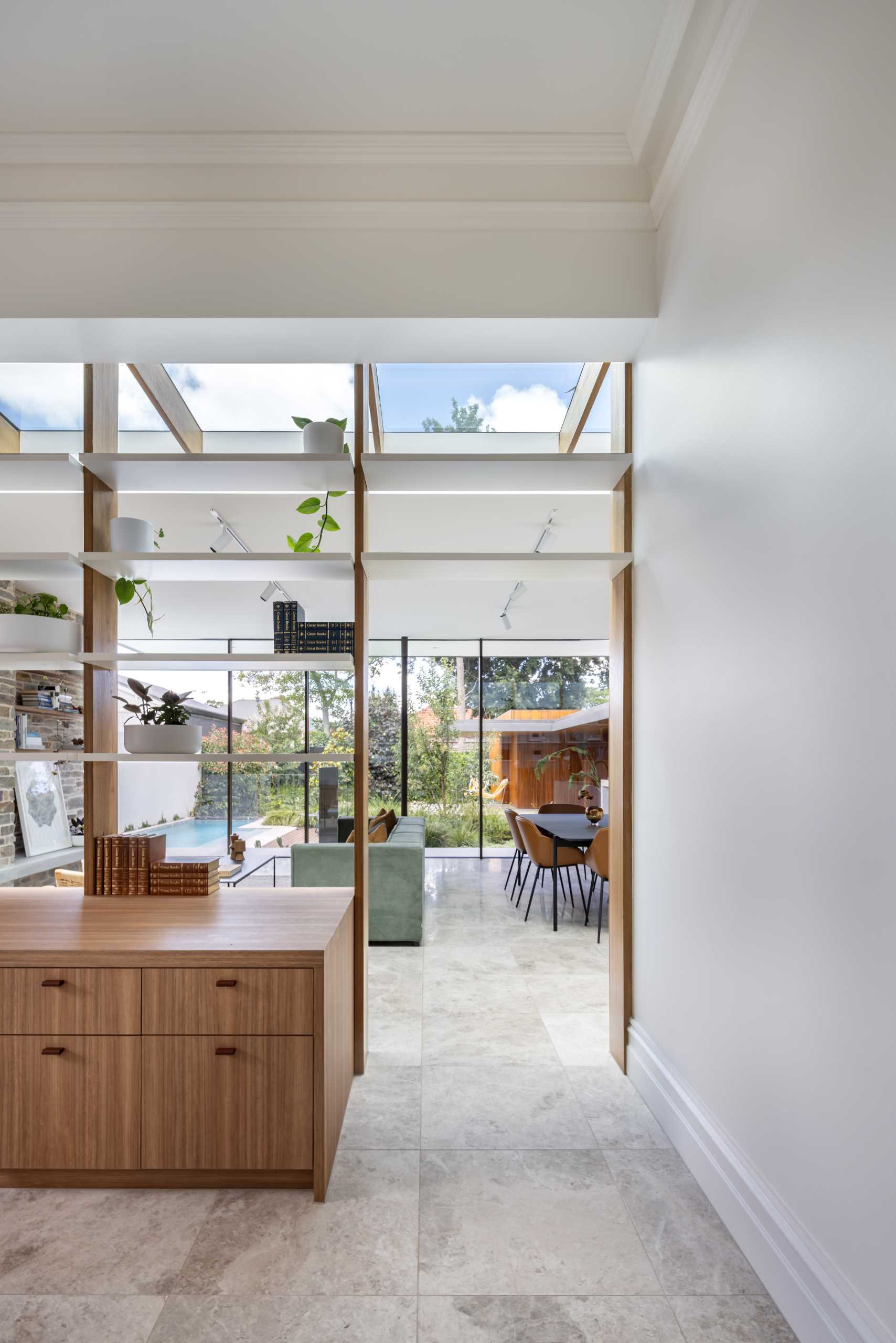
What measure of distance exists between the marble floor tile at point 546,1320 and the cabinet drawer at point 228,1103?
0.59 meters

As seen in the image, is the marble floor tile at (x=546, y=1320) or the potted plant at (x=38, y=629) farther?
the potted plant at (x=38, y=629)

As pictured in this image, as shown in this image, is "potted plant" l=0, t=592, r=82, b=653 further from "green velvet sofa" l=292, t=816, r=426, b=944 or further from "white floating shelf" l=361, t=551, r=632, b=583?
"green velvet sofa" l=292, t=816, r=426, b=944

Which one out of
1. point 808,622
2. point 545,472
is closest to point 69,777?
point 545,472

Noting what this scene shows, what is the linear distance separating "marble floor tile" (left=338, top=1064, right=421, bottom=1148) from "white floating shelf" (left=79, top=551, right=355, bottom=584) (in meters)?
1.98

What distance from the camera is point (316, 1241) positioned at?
1970mm

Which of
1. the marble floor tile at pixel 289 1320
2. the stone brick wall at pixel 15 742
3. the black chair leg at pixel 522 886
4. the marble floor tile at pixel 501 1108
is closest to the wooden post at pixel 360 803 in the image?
the marble floor tile at pixel 501 1108

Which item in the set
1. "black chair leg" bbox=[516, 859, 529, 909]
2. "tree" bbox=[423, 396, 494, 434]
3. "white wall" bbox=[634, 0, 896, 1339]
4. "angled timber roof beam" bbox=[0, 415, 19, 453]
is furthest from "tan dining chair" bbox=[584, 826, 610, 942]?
"angled timber roof beam" bbox=[0, 415, 19, 453]

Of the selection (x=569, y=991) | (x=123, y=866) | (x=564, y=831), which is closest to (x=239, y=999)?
(x=123, y=866)

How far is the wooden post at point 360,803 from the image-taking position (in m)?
2.91

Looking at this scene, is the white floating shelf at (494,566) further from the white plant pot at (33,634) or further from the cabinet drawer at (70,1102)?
the cabinet drawer at (70,1102)

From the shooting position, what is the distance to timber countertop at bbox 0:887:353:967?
7.08 feet

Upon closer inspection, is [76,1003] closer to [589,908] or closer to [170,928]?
[170,928]

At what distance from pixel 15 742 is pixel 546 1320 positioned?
5.57 m

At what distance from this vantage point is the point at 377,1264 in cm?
188
